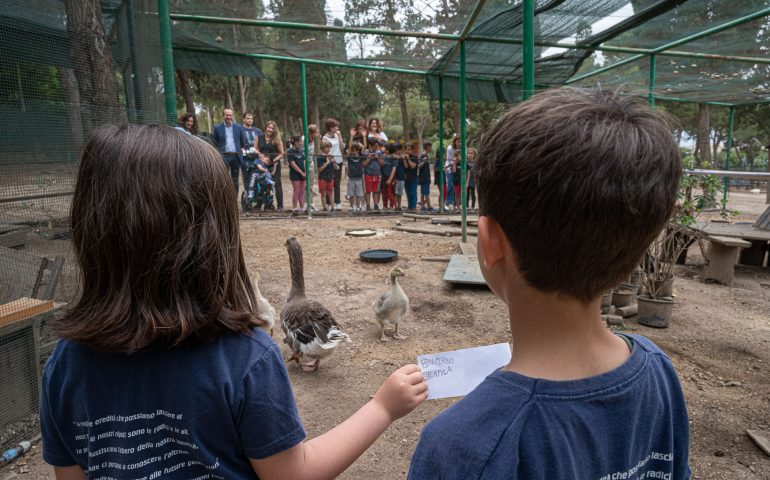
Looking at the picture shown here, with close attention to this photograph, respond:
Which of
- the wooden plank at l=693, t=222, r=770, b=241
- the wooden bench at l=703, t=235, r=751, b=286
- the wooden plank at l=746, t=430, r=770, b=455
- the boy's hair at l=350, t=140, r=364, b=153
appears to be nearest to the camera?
the wooden plank at l=746, t=430, r=770, b=455

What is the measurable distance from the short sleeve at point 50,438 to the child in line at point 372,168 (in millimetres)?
10813

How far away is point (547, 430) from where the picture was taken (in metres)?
0.69

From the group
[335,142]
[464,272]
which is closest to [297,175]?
[335,142]

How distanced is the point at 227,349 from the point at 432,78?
12120mm

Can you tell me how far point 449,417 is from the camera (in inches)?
28.0

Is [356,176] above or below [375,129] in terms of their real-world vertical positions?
below

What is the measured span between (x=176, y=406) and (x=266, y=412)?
0.59ft

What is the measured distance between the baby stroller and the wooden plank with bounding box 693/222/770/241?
8633mm

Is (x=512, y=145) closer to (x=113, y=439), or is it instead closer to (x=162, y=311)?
(x=162, y=311)

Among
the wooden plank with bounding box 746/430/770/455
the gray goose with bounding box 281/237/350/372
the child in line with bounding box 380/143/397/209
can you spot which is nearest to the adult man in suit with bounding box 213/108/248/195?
the child in line with bounding box 380/143/397/209

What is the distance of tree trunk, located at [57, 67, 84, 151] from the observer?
10.5ft

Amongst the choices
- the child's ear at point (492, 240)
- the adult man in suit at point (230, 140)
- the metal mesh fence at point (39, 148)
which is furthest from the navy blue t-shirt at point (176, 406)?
the adult man in suit at point (230, 140)

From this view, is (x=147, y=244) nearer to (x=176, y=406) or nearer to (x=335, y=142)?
(x=176, y=406)

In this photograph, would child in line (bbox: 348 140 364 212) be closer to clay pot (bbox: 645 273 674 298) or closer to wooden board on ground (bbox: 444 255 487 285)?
wooden board on ground (bbox: 444 255 487 285)
